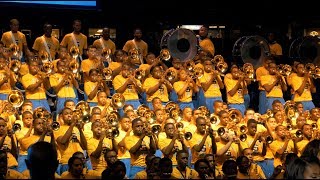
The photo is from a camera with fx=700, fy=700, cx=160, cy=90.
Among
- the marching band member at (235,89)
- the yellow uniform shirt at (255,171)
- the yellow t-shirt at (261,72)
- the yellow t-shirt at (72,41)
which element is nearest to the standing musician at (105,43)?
the yellow t-shirt at (72,41)

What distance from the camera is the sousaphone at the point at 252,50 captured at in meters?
12.9

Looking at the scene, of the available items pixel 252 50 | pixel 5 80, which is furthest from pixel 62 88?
pixel 252 50

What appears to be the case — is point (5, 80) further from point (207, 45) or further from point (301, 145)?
point (301, 145)

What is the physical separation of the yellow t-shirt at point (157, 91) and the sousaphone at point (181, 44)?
924 millimetres

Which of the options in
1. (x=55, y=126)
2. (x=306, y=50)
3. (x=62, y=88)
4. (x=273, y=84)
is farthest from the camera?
(x=306, y=50)

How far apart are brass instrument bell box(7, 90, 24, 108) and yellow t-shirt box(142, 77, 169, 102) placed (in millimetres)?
2189

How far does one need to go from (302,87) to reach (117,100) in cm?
347

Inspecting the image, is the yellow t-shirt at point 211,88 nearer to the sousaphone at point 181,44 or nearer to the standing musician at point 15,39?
the sousaphone at point 181,44

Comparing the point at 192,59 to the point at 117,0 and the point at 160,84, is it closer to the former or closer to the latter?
the point at 160,84

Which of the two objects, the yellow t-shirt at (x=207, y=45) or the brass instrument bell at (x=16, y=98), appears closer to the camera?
the brass instrument bell at (x=16, y=98)

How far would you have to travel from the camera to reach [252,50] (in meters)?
13.0

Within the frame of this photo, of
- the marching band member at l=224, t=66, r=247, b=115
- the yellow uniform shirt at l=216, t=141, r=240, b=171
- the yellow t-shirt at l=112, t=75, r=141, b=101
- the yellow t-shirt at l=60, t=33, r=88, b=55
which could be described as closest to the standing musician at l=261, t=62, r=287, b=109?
the marching band member at l=224, t=66, r=247, b=115

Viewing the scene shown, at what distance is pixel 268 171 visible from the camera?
983 cm

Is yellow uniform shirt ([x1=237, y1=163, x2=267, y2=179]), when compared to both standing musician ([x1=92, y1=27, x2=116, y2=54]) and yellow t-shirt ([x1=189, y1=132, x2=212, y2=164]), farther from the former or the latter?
standing musician ([x1=92, y1=27, x2=116, y2=54])
